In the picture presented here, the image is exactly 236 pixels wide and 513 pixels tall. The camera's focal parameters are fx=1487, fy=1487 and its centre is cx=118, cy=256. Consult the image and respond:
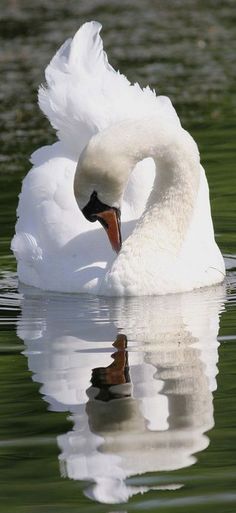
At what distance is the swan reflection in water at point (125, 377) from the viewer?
19.5 feet

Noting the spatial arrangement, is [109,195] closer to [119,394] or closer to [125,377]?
[125,377]

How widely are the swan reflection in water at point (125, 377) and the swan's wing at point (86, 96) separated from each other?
1.40 m

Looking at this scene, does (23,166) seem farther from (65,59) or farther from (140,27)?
(140,27)

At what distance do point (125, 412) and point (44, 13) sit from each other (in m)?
16.6

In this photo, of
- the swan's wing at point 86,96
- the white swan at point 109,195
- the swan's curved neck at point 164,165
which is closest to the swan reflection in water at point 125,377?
the white swan at point 109,195

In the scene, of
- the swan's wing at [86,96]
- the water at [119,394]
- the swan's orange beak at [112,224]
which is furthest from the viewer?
the swan's wing at [86,96]

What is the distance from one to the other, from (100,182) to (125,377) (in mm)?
1942

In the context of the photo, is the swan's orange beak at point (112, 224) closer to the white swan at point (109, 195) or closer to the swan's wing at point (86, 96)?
the white swan at point (109, 195)

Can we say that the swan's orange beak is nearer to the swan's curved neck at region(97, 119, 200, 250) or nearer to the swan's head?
the swan's head

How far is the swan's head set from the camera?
8.86 meters

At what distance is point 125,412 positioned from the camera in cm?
663

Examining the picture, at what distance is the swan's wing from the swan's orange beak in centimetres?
113

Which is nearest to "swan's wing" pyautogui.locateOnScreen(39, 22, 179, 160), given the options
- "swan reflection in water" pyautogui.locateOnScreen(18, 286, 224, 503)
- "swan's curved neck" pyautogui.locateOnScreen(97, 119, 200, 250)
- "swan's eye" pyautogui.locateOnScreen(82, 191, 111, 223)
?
"swan's curved neck" pyautogui.locateOnScreen(97, 119, 200, 250)

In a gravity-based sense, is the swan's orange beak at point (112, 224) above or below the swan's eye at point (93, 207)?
below
